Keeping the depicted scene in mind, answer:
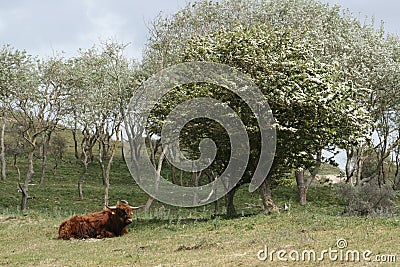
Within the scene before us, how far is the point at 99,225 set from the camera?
22.7m

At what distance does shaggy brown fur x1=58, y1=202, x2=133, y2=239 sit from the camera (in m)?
22.4

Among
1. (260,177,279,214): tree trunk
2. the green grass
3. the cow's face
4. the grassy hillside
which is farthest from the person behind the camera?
(260,177,279,214): tree trunk

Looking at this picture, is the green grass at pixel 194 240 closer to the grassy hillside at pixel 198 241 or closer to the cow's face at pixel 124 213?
the grassy hillside at pixel 198 241

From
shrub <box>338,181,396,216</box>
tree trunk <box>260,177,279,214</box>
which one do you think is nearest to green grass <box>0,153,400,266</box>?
tree trunk <box>260,177,279,214</box>

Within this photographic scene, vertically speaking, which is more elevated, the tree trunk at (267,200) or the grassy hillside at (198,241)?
the tree trunk at (267,200)

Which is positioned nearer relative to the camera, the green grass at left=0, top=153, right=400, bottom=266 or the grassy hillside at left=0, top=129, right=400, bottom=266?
the grassy hillside at left=0, top=129, right=400, bottom=266

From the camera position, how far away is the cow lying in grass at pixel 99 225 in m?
22.4

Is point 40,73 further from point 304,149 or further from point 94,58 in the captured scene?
point 304,149

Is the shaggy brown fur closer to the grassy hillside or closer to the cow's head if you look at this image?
the cow's head

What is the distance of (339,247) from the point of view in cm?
1470

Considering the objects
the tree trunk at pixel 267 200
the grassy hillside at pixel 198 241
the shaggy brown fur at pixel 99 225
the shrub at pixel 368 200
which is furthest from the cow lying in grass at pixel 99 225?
the shrub at pixel 368 200

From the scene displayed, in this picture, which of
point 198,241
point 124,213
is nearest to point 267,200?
point 124,213

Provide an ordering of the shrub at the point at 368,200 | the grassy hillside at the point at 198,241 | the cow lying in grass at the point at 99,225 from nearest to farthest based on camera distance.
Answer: the grassy hillside at the point at 198,241, the cow lying in grass at the point at 99,225, the shrub at the point at 368,200

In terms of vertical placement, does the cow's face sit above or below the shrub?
below
